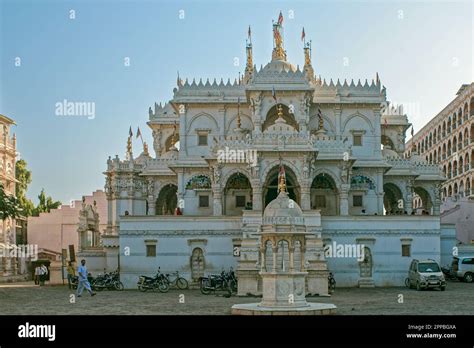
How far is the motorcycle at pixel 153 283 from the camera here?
1484 inches

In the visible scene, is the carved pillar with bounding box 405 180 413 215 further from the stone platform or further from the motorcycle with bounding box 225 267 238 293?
the stone platform

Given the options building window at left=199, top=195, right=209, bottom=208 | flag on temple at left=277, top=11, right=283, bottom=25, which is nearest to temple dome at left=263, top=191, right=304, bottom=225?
building window at left=199, top=195, right=209, bottom=208

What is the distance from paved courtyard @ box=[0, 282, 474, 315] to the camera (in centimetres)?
2592

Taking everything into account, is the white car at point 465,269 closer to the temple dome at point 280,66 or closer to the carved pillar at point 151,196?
the temple dome at point 280,66

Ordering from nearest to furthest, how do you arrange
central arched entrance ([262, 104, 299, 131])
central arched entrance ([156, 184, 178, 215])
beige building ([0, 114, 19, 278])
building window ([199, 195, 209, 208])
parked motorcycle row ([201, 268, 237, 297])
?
parked motorcycle row ([201, 268, 237, 297]), central arched entrance ([262, 104, 299, 131]), building window ([199, 195, 209, 208]), central arched entrance ([156, 184, 178, 215]), beige building ([0, 114, 19, 278])

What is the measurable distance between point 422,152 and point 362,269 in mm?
55798

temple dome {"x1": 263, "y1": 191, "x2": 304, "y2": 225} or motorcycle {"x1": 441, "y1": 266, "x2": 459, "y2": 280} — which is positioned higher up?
temple dome {"x1": 263, "y1": 191, "x2": 304, "y2": 225}

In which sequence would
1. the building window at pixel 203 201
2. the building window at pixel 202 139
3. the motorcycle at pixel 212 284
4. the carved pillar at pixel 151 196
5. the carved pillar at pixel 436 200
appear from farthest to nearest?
the carved pillar at pixel 436 200 → the carved pillar at pixel 151 196 → the building window at pixel 202 139 → the building window at pixel 203 201 → the motorcycle at pixel 212 284

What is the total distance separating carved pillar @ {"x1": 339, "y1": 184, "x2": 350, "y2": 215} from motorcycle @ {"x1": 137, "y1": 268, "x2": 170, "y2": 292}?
12328mm

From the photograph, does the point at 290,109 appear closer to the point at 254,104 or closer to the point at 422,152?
the point at 254,104

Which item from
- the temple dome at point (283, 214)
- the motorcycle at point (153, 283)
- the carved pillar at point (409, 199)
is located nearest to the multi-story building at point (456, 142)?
the carved pillar at point (409, 199)

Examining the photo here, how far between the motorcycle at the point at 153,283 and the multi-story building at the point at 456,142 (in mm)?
35520

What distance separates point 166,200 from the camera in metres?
53.3

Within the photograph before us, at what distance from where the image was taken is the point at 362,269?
134 ft
